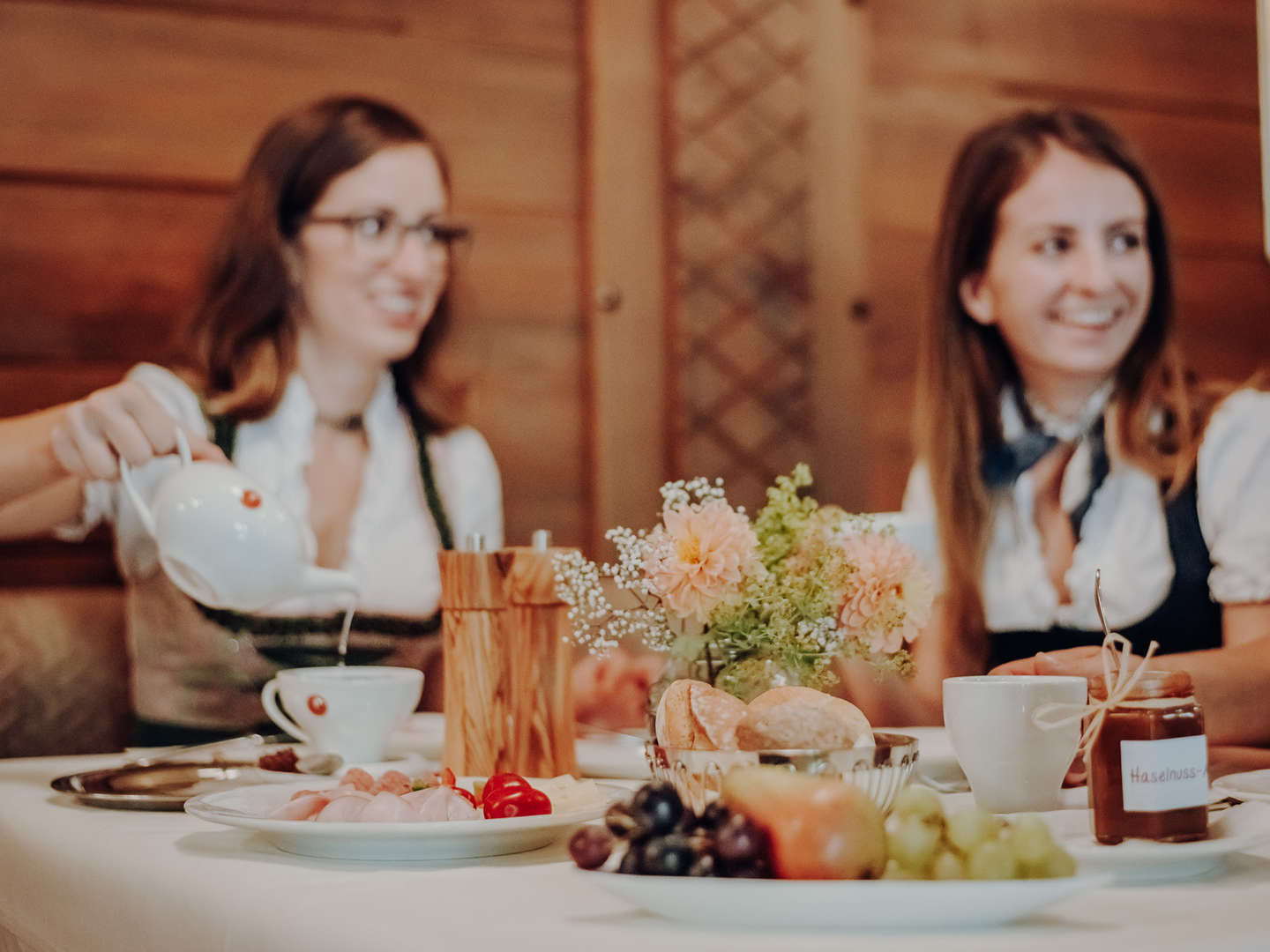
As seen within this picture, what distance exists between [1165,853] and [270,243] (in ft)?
5.14

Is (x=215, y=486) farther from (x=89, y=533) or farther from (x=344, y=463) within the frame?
(x=89, y=533)

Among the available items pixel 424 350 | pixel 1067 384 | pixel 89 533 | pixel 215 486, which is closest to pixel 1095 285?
pixel 1067 384

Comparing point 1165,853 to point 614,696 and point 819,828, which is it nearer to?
point 819,828

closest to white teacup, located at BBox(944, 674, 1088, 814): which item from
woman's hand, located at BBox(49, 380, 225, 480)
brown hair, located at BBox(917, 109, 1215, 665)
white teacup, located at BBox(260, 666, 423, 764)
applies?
white teacup, located at BBox(260, 666, 423, 764)

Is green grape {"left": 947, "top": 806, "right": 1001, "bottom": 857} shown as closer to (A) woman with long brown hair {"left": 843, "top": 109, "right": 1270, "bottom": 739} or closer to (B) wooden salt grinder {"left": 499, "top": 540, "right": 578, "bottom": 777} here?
(B) wooden salt grinder {"left": 499, "top": 540, "right": 578, "bottom": 777}

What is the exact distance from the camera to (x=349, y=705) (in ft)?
3.52

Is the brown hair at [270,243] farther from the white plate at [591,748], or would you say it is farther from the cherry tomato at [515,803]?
the cherry tomato at [515,803]

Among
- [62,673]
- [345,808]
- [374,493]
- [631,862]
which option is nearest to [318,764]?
[345,808]

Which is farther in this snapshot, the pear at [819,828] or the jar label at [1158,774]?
the jar label at [1158,774]

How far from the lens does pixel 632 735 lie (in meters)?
1.21

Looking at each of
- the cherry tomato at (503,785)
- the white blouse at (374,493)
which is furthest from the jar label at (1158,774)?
the white blouse at (374,493)

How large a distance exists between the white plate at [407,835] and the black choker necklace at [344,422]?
1.25 metres

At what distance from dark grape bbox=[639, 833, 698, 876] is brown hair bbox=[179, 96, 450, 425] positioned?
56.7 inches

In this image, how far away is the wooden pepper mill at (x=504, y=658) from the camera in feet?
3.25
